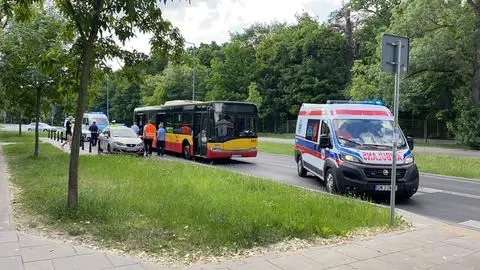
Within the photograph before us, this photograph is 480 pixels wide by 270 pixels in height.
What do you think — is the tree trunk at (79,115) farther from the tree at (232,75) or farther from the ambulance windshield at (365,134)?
the tree at (232,75)

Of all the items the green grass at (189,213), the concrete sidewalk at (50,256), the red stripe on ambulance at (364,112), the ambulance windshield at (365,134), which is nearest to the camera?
the concrete sidewalk at (50,256)

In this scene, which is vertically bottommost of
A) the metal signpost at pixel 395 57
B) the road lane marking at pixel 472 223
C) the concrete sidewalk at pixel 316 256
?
the road lane marking at pixel 472 223

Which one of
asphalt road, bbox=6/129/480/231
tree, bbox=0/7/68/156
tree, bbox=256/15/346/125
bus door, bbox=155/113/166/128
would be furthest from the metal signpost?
tree, bbox=256/15/346/125

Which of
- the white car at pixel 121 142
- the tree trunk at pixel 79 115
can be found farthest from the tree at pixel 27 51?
the tree trunk at pixel 79 115

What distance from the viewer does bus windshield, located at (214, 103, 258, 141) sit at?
814 inches

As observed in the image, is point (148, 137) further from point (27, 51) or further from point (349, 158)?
point (349, 158)

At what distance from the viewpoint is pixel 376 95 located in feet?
120

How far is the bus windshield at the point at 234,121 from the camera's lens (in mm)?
20688

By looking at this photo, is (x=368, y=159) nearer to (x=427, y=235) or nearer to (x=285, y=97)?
(x=427, y=235)

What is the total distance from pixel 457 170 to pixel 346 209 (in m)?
11.7

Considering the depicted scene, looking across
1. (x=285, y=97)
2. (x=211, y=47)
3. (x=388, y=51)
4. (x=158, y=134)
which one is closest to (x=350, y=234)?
(x=388, y=51)

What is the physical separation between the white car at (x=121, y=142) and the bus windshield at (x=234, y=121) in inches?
188

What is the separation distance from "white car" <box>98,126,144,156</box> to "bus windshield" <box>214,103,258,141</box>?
15.7ft

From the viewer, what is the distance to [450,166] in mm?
19719
